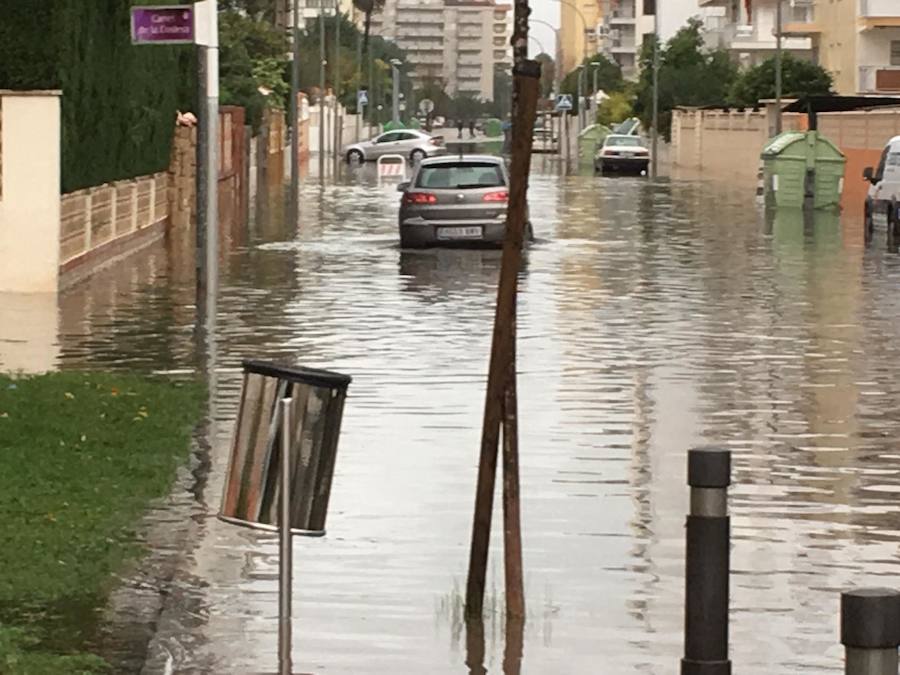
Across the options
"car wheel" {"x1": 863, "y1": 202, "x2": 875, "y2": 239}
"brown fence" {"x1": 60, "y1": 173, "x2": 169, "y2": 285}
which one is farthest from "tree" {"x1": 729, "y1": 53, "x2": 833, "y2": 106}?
"brown fence" {"x1": 60, "y1": 173, "x2": 169, "y2": 285}

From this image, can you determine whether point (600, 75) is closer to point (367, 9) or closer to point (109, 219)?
point (367, 9)

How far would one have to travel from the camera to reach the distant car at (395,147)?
9190 cm

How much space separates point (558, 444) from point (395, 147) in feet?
267

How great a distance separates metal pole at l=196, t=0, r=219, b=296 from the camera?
856 inches

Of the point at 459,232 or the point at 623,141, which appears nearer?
the point at 459,232

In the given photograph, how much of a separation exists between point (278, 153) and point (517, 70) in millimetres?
80166

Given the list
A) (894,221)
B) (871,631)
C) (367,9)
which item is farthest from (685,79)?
(871,631)

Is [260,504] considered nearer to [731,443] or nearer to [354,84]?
[731,443]

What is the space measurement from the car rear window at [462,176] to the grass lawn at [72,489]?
1766cm

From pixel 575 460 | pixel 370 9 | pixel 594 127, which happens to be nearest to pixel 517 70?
pixel 575 460

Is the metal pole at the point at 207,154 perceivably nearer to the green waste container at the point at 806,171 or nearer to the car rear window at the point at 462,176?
the car rear window at the point at 462,176

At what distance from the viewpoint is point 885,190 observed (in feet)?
131

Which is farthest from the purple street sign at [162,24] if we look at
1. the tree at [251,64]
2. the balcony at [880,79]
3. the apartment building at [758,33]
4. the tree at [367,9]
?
the tree at [367,9]

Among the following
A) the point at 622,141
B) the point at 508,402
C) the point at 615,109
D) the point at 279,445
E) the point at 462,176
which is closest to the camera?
the point at 279,445
